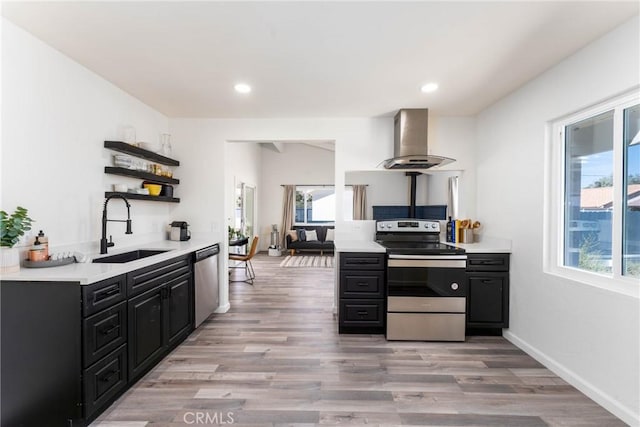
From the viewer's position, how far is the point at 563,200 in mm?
2463

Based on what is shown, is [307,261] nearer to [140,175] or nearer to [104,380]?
[140,175]

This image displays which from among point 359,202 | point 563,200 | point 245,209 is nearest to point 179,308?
point 359,202

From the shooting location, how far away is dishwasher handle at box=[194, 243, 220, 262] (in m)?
3.00

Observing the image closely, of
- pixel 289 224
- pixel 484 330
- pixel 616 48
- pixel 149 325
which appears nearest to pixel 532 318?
pixel 484 330

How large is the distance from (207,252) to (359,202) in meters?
1.89

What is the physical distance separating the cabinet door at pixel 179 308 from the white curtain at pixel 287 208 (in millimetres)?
5877

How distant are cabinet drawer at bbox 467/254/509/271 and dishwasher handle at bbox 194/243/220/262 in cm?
274

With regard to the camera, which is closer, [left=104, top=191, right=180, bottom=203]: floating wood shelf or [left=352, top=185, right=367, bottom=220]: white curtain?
[left=104, top=191, right=180, bottom=203]: floating wood shelf

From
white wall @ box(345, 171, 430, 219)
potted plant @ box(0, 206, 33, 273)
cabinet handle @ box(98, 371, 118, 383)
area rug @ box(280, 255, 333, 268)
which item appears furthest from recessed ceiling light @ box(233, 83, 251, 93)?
area rug @ box(280, 255, 333, 268)

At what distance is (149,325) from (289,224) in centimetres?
657

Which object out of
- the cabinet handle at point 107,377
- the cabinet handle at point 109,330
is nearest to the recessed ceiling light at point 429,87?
the cabinet handle at point 109,330

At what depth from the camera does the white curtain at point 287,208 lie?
8781 mm

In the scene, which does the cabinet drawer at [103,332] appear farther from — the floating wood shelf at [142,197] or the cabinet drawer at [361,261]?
the cabinet drawer at [361,261]

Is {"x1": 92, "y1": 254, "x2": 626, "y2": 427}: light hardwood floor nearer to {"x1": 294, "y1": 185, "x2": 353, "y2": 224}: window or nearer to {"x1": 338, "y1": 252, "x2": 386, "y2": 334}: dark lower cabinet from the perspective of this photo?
{"x1": 338, "y1": 252, "x2": 386, "y2": 334}: dark lower cabinet
